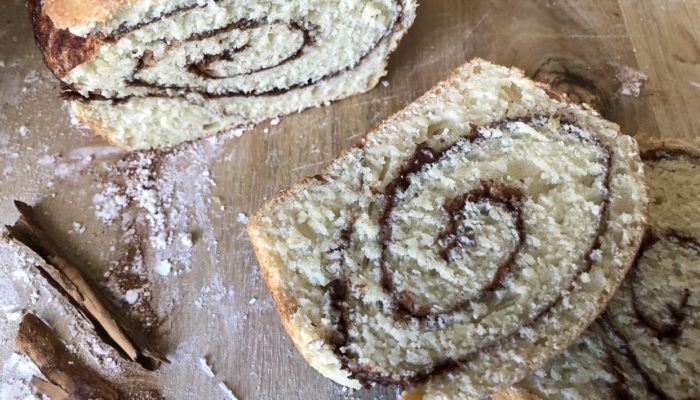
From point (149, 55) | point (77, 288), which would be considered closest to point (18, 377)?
point (77, 288)

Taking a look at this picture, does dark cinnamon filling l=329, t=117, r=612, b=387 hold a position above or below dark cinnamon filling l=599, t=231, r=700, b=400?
above

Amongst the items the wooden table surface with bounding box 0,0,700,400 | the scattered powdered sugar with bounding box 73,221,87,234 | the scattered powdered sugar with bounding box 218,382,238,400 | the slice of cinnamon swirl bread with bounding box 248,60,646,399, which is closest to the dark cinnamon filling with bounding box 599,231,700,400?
the slice of cinnamon swirl bread with bounding box 248,60,646,399

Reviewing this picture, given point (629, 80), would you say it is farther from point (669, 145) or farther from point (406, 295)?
point (406, 295)

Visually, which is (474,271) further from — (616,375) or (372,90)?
(372,90)

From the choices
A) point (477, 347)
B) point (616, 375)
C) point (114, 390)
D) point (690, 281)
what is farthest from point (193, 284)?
point (690, 281)

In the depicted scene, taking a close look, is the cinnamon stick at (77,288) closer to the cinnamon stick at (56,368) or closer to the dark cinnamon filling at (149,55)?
the cinnamon stick at (56,368)

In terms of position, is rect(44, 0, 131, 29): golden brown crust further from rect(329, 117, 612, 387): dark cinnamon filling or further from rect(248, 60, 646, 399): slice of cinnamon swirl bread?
rect(329, 117, 612, 387): dark cinnamon filling
